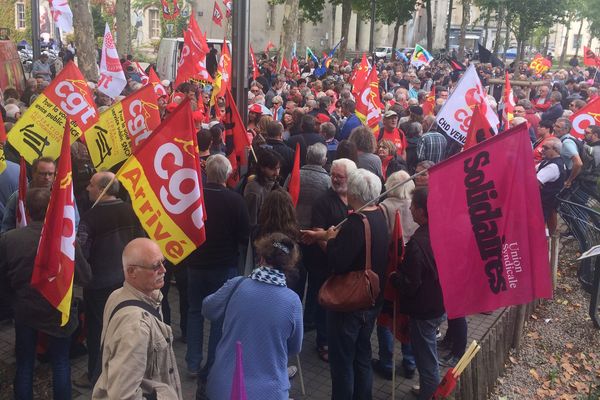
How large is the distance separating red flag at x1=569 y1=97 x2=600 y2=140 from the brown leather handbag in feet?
23.6

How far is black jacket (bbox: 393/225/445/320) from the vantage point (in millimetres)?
4434

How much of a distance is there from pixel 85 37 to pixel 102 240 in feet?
51.3

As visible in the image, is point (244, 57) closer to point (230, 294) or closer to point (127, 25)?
point (230, 294)

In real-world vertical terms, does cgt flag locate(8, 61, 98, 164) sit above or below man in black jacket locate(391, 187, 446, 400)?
above

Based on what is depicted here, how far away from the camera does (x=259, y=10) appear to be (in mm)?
53969

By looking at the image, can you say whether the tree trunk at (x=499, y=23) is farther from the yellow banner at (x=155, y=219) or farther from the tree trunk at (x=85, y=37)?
the yellow banner at (x=155, y=219)

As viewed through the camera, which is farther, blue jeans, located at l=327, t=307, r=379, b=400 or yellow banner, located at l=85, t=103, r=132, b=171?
yellow banner, located at l=85, t=103, r=132, b=171

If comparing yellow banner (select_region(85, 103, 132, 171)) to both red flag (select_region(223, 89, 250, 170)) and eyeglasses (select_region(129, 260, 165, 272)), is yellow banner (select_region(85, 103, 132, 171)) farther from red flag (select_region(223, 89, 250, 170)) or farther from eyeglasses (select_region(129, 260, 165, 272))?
eyeglasses (select_region(129, 260, 165, 272))

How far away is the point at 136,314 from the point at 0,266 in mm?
1645

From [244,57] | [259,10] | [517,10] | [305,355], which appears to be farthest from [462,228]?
[259,10]

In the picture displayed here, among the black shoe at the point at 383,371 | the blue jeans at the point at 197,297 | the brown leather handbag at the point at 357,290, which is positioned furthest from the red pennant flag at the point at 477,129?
the blue jeans at the point at 197,297

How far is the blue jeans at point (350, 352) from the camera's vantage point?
4480 mm

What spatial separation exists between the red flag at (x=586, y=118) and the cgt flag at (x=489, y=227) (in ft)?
23.4

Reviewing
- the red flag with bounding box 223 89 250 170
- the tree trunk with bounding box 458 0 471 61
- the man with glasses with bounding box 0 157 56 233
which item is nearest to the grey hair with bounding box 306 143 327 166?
the red flag with bounding box 223 89 250 170
